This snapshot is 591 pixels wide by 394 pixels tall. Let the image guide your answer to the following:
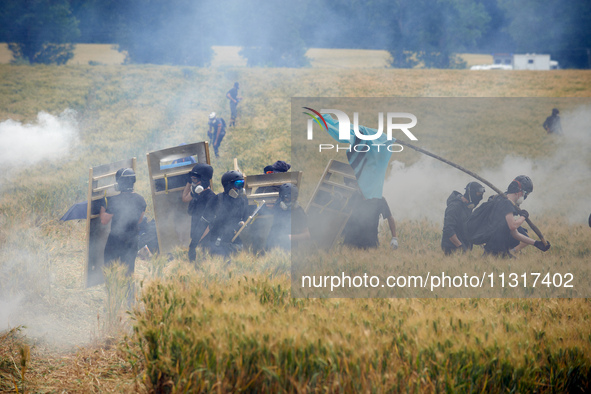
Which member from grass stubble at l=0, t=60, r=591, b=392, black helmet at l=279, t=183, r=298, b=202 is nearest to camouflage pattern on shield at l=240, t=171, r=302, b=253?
black helmet at l=279, t=183, r=298, b=202

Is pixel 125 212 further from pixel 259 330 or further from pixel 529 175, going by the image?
pixel 529 175

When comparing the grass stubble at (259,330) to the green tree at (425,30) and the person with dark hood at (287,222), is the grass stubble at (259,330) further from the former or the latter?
the green tree at (425,30)

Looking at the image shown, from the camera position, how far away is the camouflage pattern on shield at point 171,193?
7.18 metres

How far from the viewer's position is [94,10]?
61.6 metres

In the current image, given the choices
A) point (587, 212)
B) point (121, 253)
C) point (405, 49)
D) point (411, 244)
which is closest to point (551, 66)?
point (405, 49)

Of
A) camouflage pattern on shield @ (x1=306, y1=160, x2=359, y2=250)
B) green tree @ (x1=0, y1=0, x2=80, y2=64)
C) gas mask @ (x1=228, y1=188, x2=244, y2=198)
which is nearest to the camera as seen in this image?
gas mask @ (x1=228, y1=188, x2=244, y2=198)

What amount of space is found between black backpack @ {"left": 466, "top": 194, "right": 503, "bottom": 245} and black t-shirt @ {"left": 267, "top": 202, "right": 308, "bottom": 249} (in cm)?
251

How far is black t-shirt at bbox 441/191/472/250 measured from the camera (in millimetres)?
7082

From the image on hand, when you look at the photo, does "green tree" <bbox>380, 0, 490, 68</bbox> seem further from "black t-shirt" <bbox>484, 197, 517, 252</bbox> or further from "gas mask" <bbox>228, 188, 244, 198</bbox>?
"gas mask" <bbox>228, 188, 244, 198</bbox>

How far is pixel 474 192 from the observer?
7043mm

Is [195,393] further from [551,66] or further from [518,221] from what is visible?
[551,66]

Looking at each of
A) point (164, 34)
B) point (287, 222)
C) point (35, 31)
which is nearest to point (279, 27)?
point (164, 34)

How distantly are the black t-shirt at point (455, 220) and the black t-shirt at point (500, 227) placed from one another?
1.33 ft

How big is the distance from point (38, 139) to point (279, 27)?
46245 mm
